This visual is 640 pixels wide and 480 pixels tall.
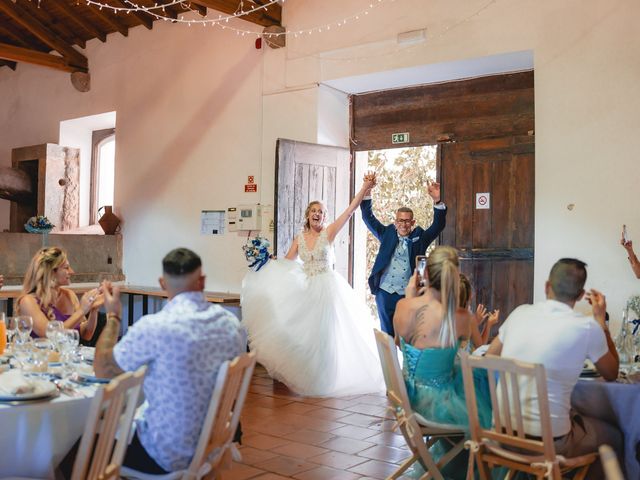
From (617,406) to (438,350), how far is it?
0.83 meters

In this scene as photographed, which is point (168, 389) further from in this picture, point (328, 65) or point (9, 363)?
point (328, 65)

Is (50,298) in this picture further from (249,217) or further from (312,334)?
(249,217)

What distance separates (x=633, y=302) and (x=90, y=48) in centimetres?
831

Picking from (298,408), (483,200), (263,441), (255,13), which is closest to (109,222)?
(255,13)

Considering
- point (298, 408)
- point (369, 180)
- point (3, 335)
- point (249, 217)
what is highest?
point (369, 180)

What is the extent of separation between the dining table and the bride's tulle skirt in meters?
3.57

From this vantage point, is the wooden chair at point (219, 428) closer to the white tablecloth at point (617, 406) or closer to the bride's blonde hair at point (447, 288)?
the bride's blonde hair at point (447, 288)

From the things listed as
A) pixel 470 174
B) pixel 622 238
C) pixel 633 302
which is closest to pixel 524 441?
pixel 633 302

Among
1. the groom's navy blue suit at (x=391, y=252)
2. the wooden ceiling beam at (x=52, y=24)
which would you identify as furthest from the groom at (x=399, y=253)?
the wooden ceiling beam at (x=52, y=24)

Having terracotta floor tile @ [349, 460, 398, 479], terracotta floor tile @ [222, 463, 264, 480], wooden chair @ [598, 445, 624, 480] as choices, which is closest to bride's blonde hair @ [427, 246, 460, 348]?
terracotta floor tile @ [349, 460, 398, 479]

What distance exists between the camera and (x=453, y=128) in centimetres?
712

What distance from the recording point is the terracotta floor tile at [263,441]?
14.6 ft

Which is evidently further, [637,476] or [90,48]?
[90,48]

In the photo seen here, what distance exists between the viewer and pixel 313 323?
6062 mm
